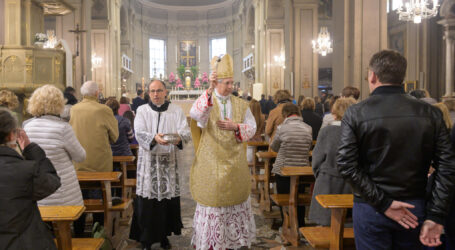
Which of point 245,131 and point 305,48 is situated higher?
point 305,48

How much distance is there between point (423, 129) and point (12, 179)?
2239 millimetres

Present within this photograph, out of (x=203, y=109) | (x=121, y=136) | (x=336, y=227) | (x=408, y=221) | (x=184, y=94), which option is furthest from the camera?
(x=184, y=94)

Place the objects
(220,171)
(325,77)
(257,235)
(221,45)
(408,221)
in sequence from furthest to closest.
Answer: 1. (221,45)
2. (325,77)
3. (257,235)
4. (220,171)
5. (408,221)

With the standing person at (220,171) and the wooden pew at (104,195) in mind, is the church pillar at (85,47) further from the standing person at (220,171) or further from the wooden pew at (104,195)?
the standing person at (220,171)

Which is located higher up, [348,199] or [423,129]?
[423,129]

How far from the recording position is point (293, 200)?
482cm

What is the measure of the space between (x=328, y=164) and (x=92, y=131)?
271cm

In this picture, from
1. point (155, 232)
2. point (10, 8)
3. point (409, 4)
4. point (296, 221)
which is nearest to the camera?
point (155, 232)

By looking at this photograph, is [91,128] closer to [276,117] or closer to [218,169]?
[218,169]

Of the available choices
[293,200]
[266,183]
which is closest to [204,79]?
[266,183]

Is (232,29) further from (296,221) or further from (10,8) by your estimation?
(296,221)

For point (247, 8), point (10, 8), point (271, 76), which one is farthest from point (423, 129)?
point (247, 8)

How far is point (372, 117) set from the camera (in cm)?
230

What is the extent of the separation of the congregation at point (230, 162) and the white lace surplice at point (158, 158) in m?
0.01
